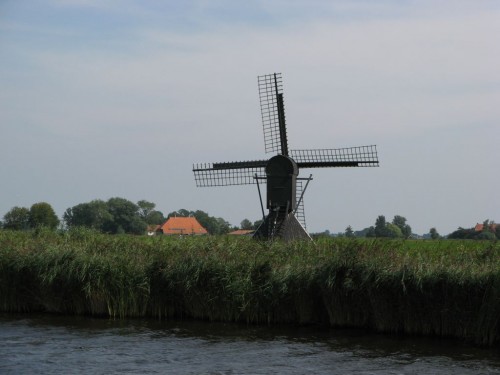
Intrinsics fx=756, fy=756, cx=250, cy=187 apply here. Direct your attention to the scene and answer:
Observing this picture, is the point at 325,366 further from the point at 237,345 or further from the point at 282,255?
the point at 282,255

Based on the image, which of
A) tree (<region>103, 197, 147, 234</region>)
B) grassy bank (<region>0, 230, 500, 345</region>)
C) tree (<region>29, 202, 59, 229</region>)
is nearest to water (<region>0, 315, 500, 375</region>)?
grassy bank (<region>0, 230, 500, 345</region>)

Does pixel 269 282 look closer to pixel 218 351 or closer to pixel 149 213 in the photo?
pixel 218 351

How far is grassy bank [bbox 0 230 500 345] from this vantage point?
47.9ft

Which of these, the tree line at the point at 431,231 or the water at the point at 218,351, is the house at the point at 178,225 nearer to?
the tree line at the point at 431,231

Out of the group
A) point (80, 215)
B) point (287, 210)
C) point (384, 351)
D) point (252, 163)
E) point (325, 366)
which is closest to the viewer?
point (325, 366)

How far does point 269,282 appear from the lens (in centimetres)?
1614

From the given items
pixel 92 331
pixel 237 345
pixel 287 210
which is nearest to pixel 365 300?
pixel 237 345

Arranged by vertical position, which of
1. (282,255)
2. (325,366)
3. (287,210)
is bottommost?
(325,366)

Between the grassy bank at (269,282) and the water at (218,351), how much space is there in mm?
444

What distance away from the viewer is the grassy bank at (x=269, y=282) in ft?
47.9

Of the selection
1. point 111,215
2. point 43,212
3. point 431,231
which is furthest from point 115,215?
point 431,231

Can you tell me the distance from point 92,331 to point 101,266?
2.06 metres

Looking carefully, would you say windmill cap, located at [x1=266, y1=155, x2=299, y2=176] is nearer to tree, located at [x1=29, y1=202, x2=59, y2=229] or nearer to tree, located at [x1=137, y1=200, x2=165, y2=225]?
tree, located at [x1=29, y1=202, x2=59, y2=229]

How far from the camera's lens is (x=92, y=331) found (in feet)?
51.7
